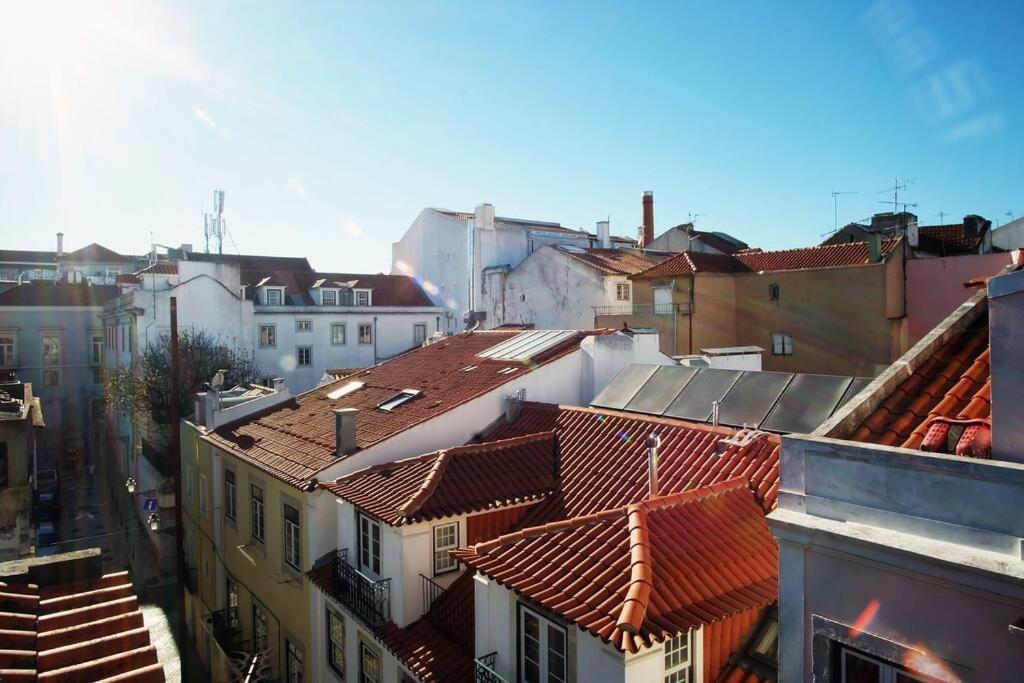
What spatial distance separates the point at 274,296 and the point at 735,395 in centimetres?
3209

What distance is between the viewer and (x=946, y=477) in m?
3.93

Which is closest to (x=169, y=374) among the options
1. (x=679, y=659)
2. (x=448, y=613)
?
(x=448, y=613)

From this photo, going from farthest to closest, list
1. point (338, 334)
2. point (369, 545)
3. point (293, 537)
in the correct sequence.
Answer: point (338, 334)
point (293, 537)
point (369, 545)

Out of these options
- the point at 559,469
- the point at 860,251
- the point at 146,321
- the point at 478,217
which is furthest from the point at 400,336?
the point at 559,469

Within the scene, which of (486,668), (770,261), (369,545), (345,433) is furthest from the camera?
(770,261)

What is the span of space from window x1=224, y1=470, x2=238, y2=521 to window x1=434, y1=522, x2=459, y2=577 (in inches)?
327

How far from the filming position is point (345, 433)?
13.0 m

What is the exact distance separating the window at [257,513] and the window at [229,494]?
4.62 feet

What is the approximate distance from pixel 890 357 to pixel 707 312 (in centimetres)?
776

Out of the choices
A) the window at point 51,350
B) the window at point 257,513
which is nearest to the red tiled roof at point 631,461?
the window at point 257,513

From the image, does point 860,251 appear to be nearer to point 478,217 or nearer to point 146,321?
point 478,217

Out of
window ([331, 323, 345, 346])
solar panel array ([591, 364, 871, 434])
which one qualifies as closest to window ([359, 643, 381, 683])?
solar panel array ([591, 364, 871, 434])

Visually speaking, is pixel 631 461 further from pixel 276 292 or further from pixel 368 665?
pixel 276 292

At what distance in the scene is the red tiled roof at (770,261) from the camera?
3012cm
